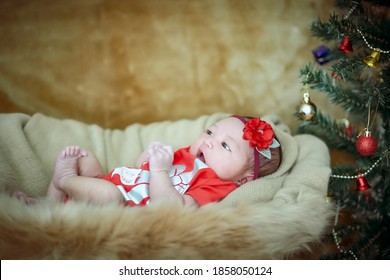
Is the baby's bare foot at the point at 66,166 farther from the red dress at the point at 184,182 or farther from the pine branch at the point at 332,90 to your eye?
the pine branch at the point at 332,90

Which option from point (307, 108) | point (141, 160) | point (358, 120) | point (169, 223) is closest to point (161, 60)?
point (141, 160)

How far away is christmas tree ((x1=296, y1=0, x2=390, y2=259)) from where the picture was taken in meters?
1.06

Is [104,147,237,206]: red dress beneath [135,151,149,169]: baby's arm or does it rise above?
beneath

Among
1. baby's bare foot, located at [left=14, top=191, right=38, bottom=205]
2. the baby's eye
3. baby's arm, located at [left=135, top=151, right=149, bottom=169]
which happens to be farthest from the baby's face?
baby's bare foot, located at [left=14, top=191, right=38, bottom=205]

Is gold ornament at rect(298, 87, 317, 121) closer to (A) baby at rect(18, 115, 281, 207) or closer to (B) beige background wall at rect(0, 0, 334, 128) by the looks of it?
(A) baby at rect(18, 115, 281, 207)

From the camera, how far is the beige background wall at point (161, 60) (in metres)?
1.33

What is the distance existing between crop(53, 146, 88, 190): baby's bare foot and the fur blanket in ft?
0.27

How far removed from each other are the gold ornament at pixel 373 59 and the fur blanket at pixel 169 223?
0.24 m

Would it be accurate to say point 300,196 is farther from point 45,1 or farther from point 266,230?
point 45,1

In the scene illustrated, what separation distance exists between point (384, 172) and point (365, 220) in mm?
144

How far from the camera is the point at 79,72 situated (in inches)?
55.1

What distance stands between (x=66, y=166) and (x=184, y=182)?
260mm

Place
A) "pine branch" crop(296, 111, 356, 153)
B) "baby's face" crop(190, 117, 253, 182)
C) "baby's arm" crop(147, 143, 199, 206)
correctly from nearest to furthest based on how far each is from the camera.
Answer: "baby's arm" crop(147, 143, 199, 206)
"baby's face" crop(190, 117, 253, 182)
"pine branch" crop(296, 111, 356, 153)

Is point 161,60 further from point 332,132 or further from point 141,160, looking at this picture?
point 332,132
